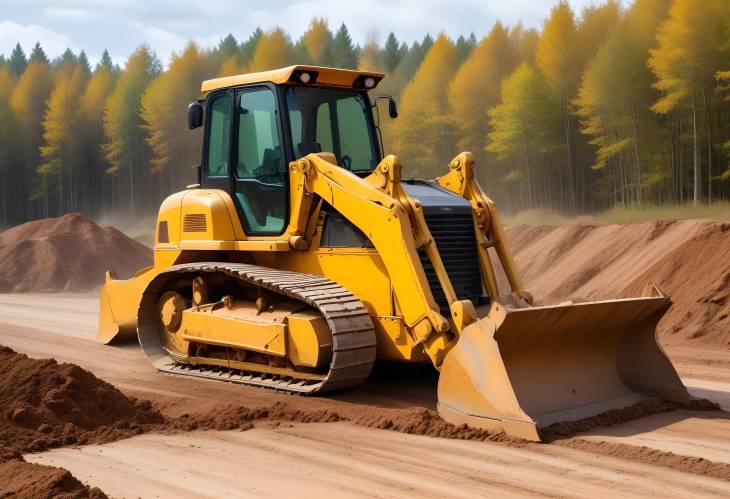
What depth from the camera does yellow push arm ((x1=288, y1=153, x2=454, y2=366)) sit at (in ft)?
26.1

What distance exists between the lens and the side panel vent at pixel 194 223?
10.1 m

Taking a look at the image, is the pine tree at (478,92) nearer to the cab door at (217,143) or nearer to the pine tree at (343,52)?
the pine tree at (343,52)

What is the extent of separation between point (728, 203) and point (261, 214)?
23301 millimetres

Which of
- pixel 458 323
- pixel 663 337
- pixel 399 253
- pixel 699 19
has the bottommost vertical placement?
pixel 663 337

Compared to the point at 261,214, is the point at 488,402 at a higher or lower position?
lower

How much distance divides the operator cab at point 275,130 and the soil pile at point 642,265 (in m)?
5.19

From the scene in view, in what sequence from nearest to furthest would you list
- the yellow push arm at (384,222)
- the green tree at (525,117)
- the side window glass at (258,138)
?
1. the yellow push arm at (384,222)
2. the side window glass at (258,138)
3. the green tree at (525,117)

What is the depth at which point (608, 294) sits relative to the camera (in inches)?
612

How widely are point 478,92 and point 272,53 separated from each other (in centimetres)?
1600

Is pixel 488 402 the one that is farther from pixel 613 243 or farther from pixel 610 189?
pixel 610 189

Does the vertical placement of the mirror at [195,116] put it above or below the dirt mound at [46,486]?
above

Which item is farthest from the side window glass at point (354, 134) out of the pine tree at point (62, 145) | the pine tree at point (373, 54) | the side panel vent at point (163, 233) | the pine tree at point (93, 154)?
the pine tree at point (373, 54)

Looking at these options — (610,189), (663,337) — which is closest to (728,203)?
(610,189)

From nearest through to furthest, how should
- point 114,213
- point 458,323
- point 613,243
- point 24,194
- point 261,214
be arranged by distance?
point 458,323 → point 261,214 → point 613,243 → point 114,213 → point 24,194
